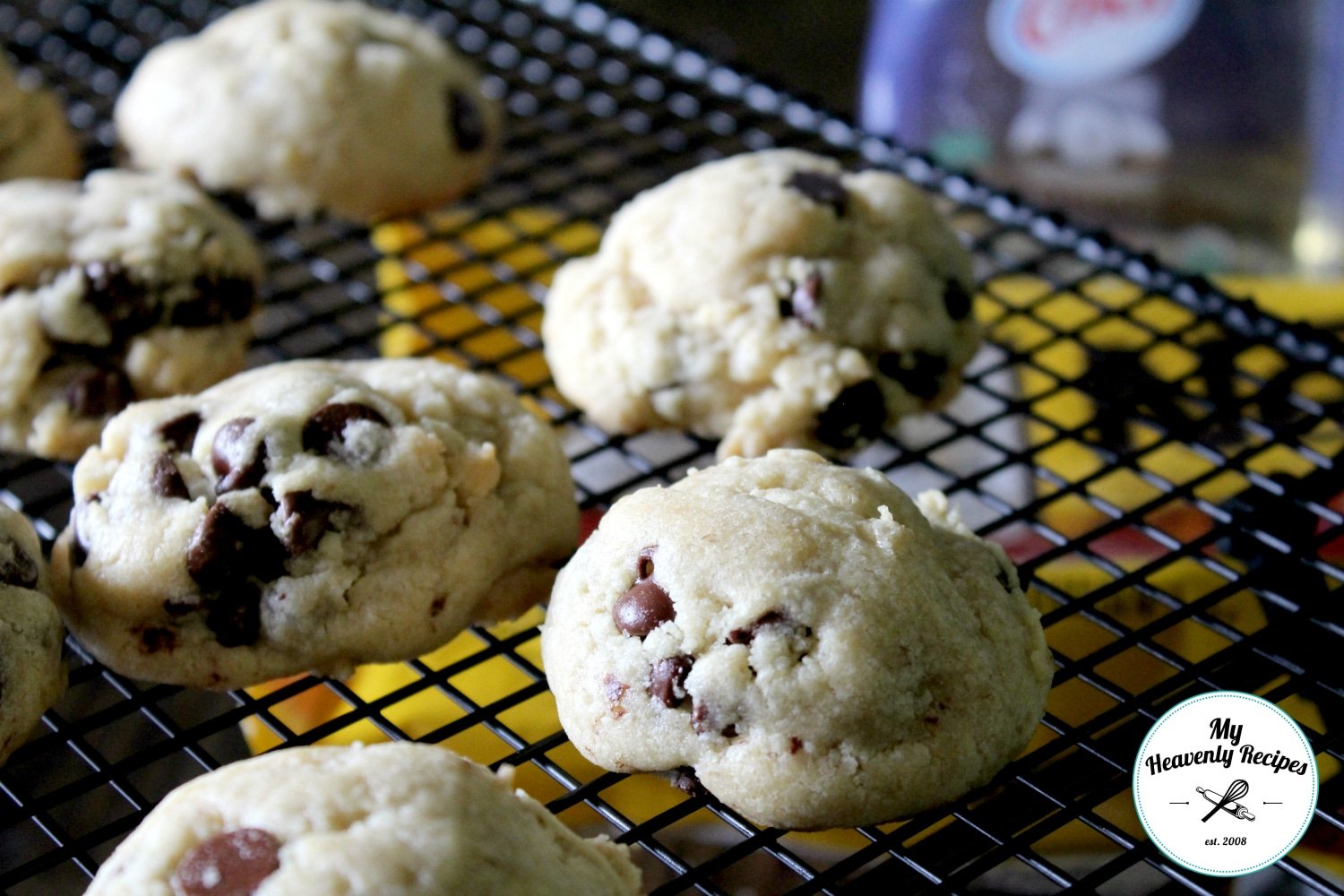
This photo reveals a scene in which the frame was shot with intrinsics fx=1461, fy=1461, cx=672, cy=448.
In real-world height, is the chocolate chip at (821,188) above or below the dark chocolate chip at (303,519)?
above

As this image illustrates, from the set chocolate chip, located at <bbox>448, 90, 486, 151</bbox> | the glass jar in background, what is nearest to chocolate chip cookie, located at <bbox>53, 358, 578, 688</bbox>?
chocolate chip, located at <bbox>448, 90, 486, 151</bbox>

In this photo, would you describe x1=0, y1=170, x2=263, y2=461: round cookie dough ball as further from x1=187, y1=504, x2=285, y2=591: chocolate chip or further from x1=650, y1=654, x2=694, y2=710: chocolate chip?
x1=650, y1=654, x2=694, y2=710: chocolate chip

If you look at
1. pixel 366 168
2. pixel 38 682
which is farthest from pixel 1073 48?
pixel 38 682

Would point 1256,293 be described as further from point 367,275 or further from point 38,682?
point 38,682

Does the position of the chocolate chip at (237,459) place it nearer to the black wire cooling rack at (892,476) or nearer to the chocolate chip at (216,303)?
the black wire cooling rack at (892,476)

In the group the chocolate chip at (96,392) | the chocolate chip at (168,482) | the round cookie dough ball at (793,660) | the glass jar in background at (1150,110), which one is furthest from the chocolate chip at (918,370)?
the glass jar in background at (1150,110)

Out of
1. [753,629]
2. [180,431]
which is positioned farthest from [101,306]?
[753,629]

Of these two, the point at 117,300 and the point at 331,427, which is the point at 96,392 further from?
the point at 331,427
